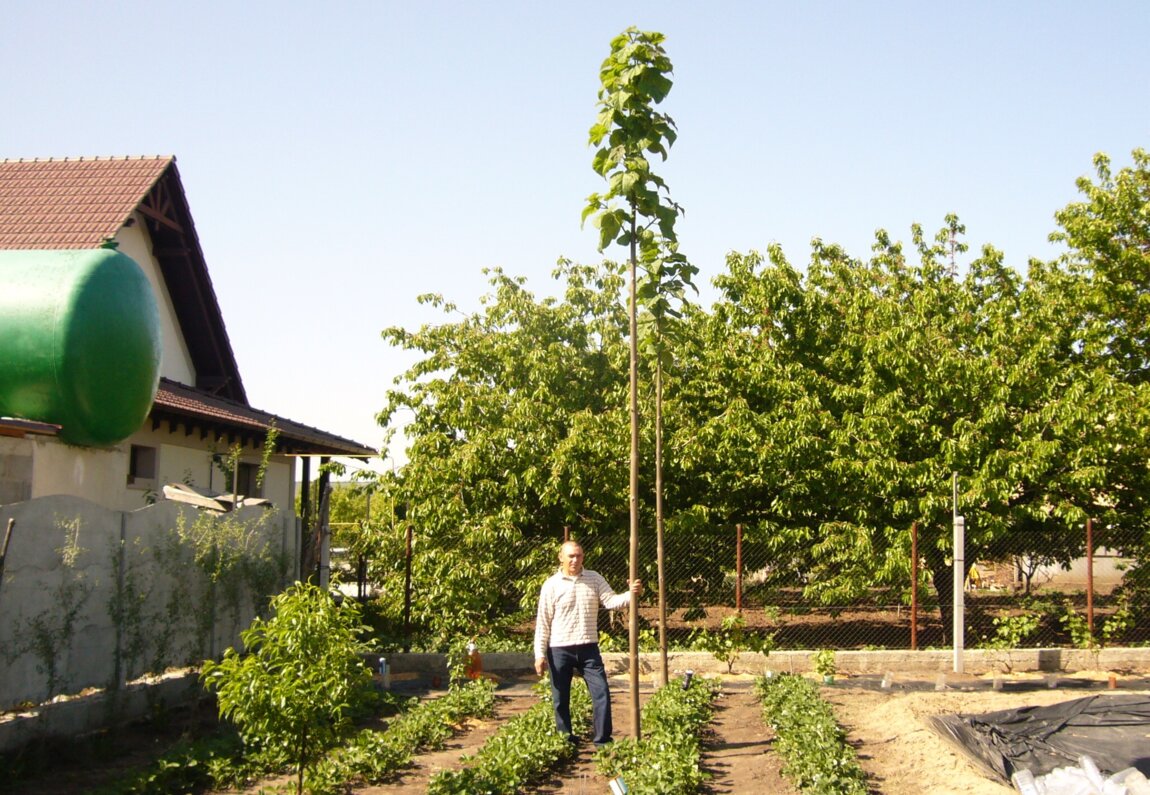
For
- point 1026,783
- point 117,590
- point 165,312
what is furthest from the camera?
point 165,312

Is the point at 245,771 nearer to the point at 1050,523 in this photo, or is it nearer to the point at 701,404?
the point at 701,404

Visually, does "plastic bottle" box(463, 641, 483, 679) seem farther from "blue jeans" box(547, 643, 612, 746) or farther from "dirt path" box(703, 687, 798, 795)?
"blue jeans" box(547, 643, 612, 746)

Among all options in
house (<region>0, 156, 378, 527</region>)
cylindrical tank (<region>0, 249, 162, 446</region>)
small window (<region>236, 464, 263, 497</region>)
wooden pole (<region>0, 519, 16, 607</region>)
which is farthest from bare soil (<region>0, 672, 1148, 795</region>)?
small window (<region>236, 464, 263, 497</region>)

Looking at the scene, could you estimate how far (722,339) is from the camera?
16.5m

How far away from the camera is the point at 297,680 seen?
6.51 metres

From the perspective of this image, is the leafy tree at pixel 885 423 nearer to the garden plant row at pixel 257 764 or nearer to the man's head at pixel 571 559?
the man's head at pixel 571 559

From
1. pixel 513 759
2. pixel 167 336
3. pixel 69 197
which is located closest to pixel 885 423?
pixel 513 759

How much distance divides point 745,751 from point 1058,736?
246 cm

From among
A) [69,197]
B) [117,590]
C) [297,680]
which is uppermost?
[69,197]

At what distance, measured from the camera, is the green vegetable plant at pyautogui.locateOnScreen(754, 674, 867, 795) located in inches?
282

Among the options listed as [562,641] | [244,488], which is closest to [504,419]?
[244,488]

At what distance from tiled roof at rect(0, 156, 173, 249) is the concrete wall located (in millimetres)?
6703

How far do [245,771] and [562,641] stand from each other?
8.43 ft

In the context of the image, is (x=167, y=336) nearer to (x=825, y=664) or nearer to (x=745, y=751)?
(x=825, y=664)
